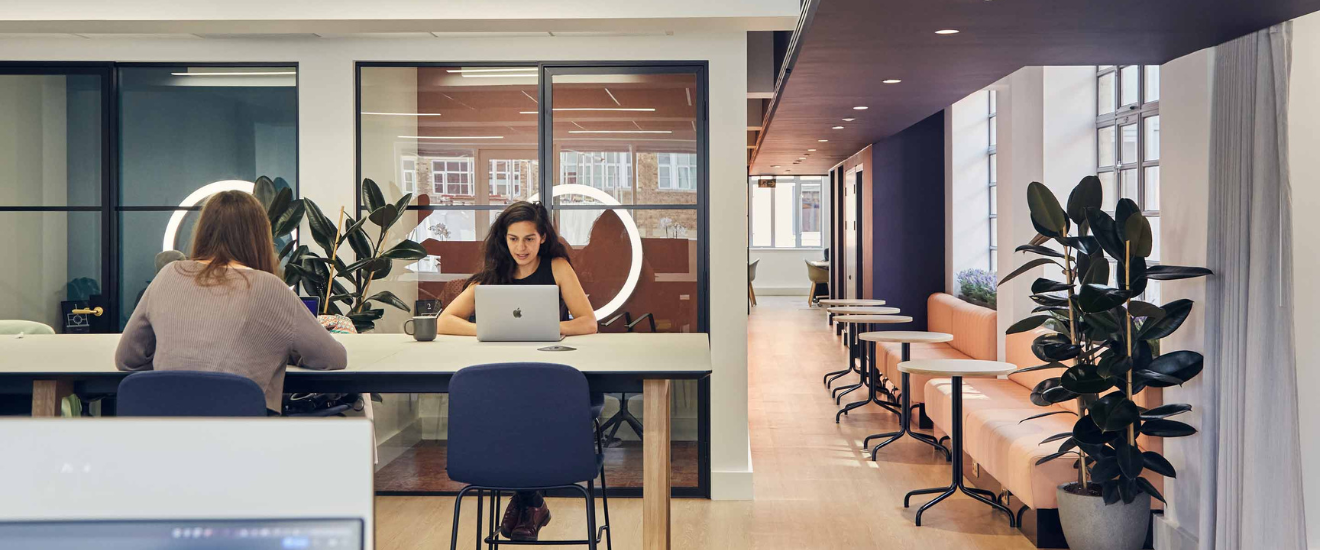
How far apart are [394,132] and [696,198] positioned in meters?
1.59

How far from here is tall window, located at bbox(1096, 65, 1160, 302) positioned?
5.10m

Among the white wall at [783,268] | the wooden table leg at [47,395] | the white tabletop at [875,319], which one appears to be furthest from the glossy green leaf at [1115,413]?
the white wall at [783,268]

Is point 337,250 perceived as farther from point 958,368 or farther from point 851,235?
point 851,235

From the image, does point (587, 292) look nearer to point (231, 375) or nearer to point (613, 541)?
point (613, 541)

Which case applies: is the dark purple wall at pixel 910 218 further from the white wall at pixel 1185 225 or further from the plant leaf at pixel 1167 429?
the plant leaf at pixel 1167 429

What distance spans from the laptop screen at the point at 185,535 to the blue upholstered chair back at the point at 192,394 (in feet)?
7.15

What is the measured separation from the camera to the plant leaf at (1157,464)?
3680mm

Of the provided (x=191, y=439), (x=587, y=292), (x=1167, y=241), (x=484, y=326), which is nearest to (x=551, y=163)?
(x=587, y=292)

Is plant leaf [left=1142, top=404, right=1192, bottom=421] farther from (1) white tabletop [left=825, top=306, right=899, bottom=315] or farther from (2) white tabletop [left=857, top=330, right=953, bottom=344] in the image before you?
(1) white tabletop [left=825, top=306, right=899, bottom=315]

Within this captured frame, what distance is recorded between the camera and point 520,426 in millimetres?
2775

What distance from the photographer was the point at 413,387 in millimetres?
3027

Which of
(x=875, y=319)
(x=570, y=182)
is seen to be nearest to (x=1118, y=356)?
(x=570, y=182)

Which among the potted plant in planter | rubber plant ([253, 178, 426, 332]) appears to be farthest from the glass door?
the potted plant in planter

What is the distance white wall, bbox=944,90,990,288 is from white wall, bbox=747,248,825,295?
1244cm
